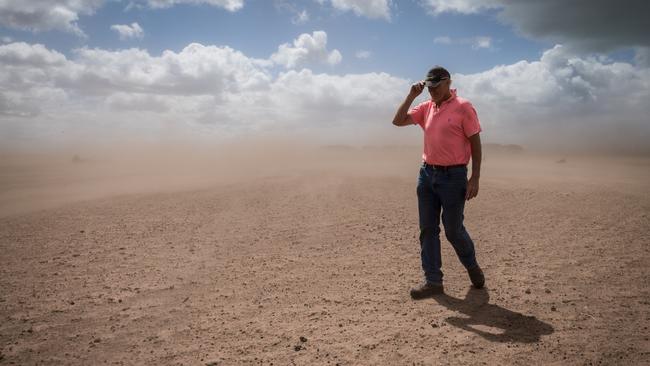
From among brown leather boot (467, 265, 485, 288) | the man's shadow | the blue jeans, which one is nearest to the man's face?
the blue jeans

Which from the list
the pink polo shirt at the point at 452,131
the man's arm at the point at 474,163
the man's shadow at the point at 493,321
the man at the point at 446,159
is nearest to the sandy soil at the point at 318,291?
the man's shadow at the point at 493,321

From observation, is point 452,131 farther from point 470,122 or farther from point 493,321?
point 493,321

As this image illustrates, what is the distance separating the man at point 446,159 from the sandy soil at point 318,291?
2.68 feet

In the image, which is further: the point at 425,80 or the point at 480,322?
the point at 425,80

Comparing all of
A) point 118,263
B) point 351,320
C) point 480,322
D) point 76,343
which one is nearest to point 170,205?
point 118,263

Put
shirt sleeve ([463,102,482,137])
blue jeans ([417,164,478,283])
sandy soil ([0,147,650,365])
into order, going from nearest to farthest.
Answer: sandy soil ([0,147,650,365]), shirt sleeve ([463,102,482,137]), blue jeans ([417,164,478,283])

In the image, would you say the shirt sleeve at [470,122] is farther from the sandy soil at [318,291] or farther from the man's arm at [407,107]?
the sandy soil at [318,291]

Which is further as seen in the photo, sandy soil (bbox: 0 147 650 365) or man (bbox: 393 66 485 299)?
man (bbox: 393 66 485 299)

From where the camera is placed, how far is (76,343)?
384cm

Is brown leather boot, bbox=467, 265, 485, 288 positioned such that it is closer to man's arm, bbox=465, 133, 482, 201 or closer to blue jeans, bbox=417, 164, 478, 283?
blue jeans, bbox=417, 164, 478, 283

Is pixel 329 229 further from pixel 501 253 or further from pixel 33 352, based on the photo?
pixel 33 352

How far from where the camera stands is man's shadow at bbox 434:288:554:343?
364cm

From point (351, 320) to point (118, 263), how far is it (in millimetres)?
3937

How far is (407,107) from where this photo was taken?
4633 mm
